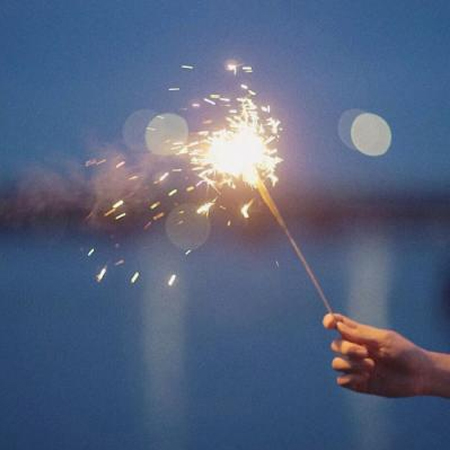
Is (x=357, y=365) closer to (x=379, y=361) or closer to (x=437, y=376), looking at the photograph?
(x=379, y=361)

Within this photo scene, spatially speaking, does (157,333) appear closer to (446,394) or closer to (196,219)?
(446,394)

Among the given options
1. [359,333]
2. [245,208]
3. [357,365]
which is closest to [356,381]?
[357,365]

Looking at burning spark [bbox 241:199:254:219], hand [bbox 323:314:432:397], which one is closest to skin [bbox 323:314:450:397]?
hand [bbox 323:314:432:397]

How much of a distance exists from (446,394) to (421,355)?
0.48 feet

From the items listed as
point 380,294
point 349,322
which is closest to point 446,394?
point 349,322

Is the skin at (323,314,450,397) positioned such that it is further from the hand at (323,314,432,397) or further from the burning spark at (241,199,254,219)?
the burning spark at (241,199,254,219)

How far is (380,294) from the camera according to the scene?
7.60 m

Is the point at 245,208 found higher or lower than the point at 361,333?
higher

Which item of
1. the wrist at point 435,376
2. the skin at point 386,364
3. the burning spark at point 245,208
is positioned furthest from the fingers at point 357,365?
the burning spark at point 245,208

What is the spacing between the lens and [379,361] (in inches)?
106

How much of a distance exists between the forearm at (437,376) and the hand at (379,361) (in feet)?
0.03

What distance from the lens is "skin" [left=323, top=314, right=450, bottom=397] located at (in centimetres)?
264

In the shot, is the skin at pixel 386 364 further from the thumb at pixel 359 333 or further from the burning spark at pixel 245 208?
the burning spark at pixel 245 208

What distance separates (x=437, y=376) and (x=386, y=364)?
14 cm
